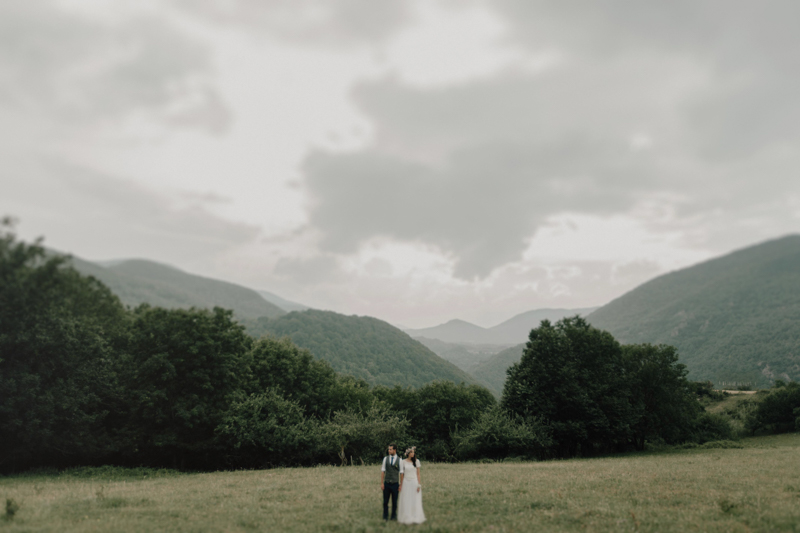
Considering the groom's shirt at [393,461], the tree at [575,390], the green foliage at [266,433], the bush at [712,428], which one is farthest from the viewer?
the bush at [712,428]

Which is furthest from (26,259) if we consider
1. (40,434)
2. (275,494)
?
(275,494)

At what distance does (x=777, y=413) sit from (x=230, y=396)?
96244 millimetres

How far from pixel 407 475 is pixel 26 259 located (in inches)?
1082

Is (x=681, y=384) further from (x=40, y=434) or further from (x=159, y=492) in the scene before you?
(x=40, y=434)

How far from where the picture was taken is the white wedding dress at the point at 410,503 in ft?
51.6

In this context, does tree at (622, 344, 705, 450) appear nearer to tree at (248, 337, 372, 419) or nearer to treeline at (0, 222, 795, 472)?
treeline at (0, 222, 795, 472)

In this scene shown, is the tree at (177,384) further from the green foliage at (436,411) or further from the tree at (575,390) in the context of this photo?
the tree at (575,390)

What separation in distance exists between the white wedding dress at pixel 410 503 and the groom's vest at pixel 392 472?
50 centimetres

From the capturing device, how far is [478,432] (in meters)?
51.9

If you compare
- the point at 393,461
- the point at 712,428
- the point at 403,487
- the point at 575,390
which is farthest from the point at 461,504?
the point at 712,428

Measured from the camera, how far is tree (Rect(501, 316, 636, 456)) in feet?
187

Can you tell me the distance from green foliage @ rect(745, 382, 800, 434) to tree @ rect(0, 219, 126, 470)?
104725mm

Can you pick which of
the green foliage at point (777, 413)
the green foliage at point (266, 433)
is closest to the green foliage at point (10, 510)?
the green foliage at point (266, 433)

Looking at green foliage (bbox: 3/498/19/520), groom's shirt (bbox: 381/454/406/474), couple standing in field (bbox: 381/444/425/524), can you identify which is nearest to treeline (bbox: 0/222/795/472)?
green foliage (bbox: 3/498/19/520)
